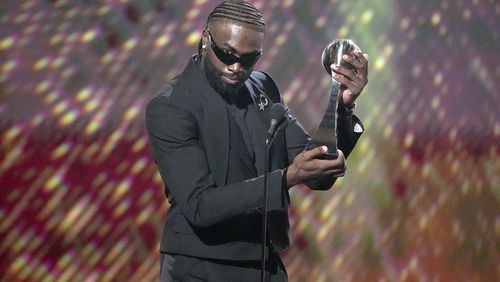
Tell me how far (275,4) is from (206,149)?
1.29 meters

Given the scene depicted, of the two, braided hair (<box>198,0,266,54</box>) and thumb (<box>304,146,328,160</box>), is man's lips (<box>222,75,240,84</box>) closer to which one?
braided hair (<box>198,0,266,54</box>)

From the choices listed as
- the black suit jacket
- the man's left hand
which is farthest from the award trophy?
the black suit jacket

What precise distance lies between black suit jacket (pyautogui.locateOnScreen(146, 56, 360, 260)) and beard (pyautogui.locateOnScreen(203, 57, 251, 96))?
0.04 ft

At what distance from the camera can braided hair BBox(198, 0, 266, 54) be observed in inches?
57.7

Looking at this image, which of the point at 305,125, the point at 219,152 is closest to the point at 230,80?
the point at 219,152

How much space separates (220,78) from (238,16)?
120 mm

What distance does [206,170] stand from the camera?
4.73ft

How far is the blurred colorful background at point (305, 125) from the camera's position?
236 cm

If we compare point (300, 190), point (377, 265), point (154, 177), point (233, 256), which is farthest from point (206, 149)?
point (377, 265)

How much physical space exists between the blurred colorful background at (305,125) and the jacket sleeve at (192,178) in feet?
3.08

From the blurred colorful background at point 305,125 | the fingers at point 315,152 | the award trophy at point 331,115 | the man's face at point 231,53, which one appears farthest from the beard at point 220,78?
the blurred colorful background at point 305,125

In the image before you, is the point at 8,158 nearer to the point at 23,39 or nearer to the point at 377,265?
the point at 23,39

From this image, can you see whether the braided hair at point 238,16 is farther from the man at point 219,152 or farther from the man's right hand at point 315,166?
the man's right hand at point 315,166

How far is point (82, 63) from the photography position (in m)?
2.40
